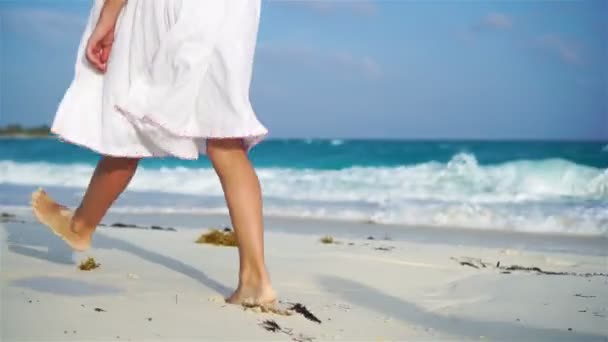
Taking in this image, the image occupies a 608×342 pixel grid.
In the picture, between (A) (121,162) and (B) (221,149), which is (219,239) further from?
(B) (221,149)

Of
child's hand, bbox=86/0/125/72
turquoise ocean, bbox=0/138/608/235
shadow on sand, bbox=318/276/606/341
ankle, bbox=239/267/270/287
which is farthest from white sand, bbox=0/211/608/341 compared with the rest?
turquoise ocean, bbox=0/138/608/235

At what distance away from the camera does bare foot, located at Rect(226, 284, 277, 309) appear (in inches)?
105

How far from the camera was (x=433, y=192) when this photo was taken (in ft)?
40.1

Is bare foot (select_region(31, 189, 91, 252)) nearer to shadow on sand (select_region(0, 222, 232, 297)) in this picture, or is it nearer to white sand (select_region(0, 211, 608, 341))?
white sand (select_region(0, 211, 608, 341))

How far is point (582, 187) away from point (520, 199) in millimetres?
1626

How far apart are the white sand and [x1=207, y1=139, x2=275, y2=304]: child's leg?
4.3 inches

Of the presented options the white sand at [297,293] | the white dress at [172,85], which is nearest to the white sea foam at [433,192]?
the white sand at [297,293]

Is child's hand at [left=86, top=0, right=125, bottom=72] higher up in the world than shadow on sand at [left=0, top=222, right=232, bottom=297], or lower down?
higher up

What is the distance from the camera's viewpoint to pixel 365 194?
1195cm

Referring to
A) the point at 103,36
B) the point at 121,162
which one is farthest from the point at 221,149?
the point at 103,36

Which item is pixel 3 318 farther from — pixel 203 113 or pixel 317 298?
pixel 317 298

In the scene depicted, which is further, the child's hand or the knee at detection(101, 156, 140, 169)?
the knee at detection(101, 156, 140, 169)

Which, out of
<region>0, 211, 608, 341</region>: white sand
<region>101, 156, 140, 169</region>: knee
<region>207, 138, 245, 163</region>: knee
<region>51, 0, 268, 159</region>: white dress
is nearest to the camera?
<region>0, 211, 608, 341</region>: white sand

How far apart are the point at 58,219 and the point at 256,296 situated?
96 centimetres
